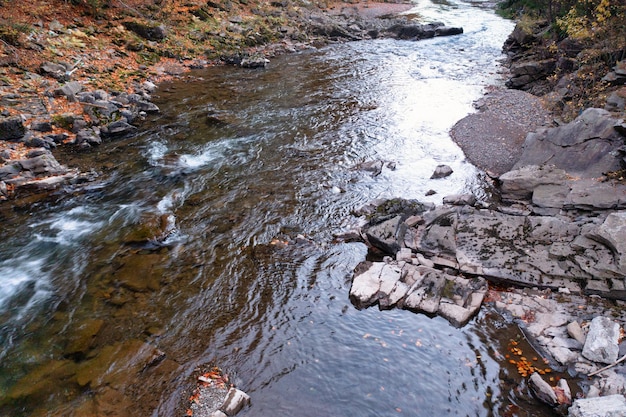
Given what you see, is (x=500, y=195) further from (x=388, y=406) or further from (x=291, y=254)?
(x=388, y=406)

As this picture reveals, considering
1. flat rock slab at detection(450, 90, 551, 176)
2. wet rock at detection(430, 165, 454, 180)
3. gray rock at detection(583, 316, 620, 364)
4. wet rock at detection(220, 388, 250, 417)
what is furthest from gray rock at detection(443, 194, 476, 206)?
wet rock at detection(220, 388, 250, 417)

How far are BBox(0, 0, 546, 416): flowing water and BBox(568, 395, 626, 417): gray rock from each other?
72 cm

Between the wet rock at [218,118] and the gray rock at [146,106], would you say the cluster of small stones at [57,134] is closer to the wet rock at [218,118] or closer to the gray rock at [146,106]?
the gray rock at [146,106]

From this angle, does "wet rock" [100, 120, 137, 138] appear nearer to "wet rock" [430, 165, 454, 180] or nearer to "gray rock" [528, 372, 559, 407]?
"wet rock" [430, 165, 454, 180]

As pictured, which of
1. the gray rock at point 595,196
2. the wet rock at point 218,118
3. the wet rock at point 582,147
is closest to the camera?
the gray rock at point 595,196

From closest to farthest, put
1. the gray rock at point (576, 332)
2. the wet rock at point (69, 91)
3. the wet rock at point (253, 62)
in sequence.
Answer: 1. the gray rock at point (576, 332)
2. the wet rock at point (69, 91)
3. the wet rock at point (253, 62)

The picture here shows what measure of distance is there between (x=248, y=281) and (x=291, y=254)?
4.22 ft

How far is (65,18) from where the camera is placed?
66.8 feet

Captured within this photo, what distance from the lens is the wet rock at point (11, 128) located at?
38.9ft

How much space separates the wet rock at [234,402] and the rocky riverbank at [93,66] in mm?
8820

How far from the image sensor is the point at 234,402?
18.3 ft

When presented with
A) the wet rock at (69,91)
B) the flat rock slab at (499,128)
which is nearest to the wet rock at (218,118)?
the wet rock at (69,91)

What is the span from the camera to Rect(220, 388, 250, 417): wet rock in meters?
5.52

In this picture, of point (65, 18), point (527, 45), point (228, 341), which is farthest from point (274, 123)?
point (527, 45)
